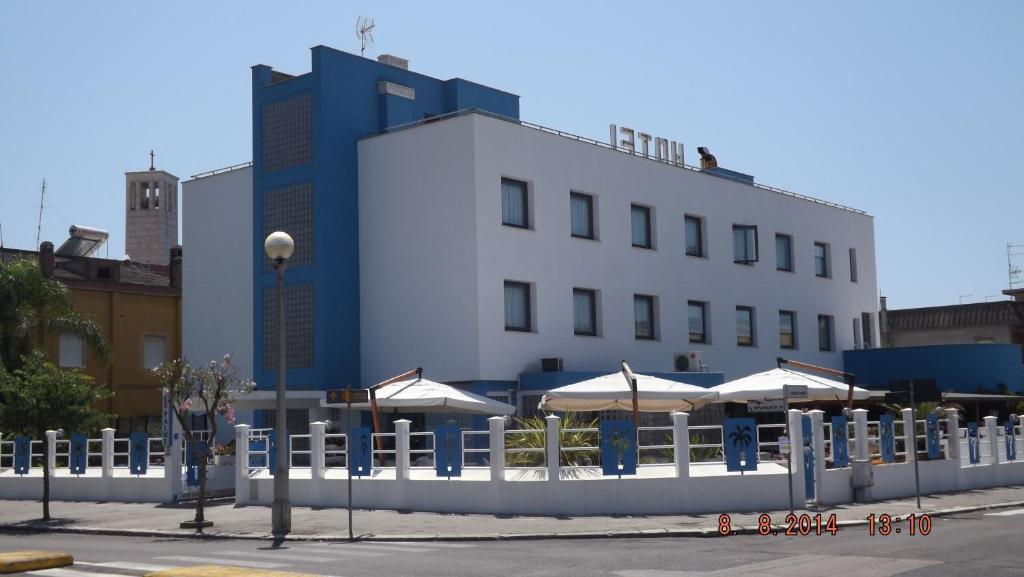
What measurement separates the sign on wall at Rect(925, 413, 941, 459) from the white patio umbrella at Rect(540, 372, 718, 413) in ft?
15.2

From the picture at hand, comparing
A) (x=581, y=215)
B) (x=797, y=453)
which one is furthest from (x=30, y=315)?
(x=797, y=453)

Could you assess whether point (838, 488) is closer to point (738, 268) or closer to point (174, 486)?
point (174, 486)

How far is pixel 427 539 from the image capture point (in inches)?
727

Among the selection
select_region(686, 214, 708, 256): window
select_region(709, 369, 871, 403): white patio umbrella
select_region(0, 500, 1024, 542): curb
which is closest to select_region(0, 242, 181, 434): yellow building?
select_region(686, 214, 708, 256): window

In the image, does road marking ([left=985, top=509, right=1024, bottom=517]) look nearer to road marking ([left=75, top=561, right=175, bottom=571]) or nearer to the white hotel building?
the white hotel building

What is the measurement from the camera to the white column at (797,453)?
21141mm

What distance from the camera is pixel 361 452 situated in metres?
23.2

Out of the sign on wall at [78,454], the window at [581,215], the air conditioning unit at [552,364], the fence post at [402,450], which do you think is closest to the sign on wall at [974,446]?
the air conditioning unit at [552,364]

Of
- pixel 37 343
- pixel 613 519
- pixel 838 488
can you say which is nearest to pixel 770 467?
pixel 838 488

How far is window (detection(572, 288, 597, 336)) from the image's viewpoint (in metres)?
33.6

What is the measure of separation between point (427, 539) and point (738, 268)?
23.2 meters

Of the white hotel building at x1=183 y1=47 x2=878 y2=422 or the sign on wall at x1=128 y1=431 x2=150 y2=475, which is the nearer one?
the sign on wall at x1=128 y1=431 x2=150 y2=475

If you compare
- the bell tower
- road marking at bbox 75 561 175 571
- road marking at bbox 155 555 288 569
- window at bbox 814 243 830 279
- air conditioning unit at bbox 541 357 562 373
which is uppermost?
the bell tower

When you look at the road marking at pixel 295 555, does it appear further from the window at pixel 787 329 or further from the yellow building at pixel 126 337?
the yellow building at pixel 126 337
